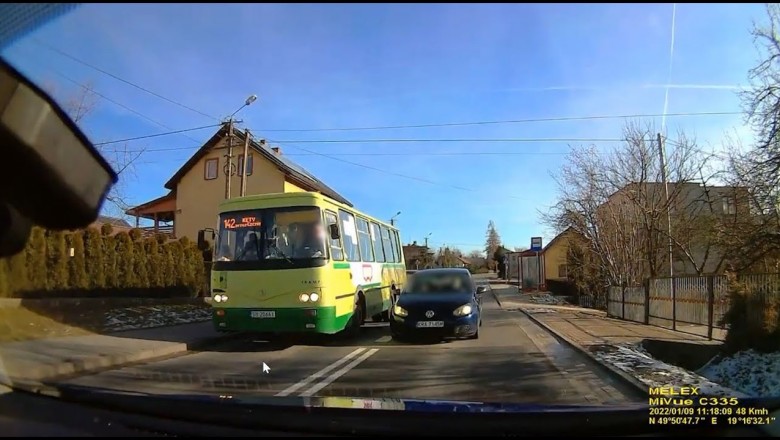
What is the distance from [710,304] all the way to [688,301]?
1706 millimetres

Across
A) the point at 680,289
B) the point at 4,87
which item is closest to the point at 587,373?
the point at 4,87

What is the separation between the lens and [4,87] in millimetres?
4379

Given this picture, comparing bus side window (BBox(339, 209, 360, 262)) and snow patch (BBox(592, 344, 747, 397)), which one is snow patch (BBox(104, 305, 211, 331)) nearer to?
bus side window (BBox(339, 209, 360, 262))

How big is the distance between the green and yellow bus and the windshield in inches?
Result: 92.3

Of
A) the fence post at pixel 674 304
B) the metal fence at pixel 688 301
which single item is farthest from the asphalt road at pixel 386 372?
the fence post at pixel 674 304

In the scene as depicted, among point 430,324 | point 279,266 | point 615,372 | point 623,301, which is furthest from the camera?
point 623,301

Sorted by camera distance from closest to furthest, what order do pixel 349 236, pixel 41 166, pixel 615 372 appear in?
pixel 41 166 → pixel 615 372 → pixel 349 236

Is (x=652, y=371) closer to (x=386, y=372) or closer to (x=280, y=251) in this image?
(x=386, y=372)

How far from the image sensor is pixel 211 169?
3797 centimetres

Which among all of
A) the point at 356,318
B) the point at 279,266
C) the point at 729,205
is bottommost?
the point at 356,318

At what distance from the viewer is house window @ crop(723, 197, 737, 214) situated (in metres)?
14.8

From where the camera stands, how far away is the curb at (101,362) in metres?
7.37

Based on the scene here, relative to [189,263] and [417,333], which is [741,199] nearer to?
[417,333]

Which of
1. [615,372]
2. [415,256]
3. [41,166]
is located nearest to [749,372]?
[615,372]
